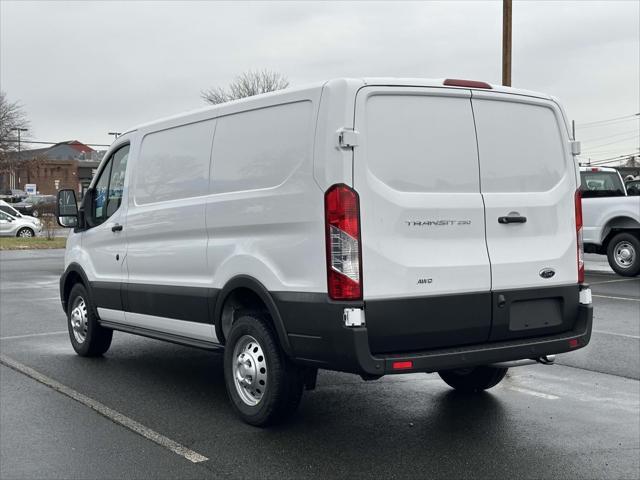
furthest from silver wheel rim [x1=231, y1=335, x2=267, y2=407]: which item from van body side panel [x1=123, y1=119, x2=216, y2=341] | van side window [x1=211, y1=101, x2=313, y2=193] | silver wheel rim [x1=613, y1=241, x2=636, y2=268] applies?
silver wheel rim [x1=613, y1=241, x2=636, y2=268]

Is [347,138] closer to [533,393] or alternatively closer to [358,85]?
[358,85]

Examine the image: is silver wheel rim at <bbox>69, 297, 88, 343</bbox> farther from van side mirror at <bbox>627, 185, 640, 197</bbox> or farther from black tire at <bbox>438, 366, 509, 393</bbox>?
van side mirror at <bbox>627, 185, 640, 197</bbox>

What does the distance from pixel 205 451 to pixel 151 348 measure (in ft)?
13.0

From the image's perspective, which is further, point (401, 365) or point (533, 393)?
point (533, 393)

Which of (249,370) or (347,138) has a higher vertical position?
(347,138)

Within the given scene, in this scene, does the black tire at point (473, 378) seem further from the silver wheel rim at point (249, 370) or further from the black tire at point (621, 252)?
the black tire at point (621, 252)

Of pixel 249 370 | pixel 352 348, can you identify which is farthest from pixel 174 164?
pixel 352 348

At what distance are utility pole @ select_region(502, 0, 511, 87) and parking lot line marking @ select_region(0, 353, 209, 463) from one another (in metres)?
11.1

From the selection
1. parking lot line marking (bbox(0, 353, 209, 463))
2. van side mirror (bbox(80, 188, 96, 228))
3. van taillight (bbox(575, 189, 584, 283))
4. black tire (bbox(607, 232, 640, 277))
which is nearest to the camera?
parking lot line marking (bbox(0, 353, 209, 463))

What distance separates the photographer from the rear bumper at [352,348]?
4762 millimetres

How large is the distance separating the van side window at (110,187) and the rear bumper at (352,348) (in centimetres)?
284

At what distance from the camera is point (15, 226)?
3525 centimetres

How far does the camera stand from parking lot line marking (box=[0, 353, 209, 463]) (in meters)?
5.10

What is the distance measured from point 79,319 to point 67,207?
3.73 feet
